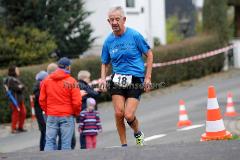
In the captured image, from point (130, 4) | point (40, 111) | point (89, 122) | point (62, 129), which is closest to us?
point (62, 129)

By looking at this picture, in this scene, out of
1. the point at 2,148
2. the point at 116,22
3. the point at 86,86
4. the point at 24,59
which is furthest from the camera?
the point at 24,59

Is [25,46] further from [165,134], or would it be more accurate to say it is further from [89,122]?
[89,122]

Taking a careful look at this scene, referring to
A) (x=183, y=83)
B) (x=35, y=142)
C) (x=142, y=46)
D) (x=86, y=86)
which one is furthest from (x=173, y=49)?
(x=142, y=46)

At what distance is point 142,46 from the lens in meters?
9.08

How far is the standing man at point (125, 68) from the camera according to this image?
895 centimetres

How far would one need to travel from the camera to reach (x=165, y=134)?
14289 millimetres

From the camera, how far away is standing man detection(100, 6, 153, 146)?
8.95m

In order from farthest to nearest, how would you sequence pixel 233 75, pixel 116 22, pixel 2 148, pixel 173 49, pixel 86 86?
pixel 233 75
pixel 173 49
pixel 2 148
pixel 86 86
pixel 116 22

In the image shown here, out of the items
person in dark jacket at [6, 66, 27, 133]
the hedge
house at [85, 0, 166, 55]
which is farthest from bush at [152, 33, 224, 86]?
person in dark jacket at [6, 66, 27, 133]

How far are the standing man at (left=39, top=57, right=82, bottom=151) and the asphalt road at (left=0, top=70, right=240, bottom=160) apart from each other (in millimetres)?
624

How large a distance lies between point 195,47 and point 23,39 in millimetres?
8023

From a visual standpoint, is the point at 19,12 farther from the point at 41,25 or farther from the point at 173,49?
the point at 173,49

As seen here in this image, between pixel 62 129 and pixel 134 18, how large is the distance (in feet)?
65.0

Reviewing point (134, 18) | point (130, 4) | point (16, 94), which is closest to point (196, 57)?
point (134, 18)
